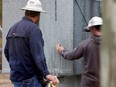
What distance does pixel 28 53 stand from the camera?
4.36 metres

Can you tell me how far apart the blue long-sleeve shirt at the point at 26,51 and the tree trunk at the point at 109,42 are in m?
3.11

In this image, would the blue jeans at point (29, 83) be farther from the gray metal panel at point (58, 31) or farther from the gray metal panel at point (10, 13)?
the gray metal panel at point (10, 13)

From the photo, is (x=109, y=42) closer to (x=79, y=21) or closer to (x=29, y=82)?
(x=29, y=82)

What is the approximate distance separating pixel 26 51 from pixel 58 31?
211 cm

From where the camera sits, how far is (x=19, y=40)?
437cm

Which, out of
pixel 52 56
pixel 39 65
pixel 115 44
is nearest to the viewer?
pixel 115 44

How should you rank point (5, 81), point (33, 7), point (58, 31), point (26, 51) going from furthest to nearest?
point (5, 81), point (58, 31), point (33, 7), point (26, 51)

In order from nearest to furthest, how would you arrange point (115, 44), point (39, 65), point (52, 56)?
1. point (115, 44)
2. point (39, 65)
3. point (52, 56)

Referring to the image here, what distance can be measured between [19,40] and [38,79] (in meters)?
0.49

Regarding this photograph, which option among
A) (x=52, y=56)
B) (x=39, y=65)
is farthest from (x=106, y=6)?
(x=52, y=56)

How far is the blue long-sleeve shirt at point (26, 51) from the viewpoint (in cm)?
427

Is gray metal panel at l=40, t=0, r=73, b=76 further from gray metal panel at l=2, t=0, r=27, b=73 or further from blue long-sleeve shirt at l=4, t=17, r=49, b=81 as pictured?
blue long-sleeve shirt at l=4, t=17, r=49, b=81

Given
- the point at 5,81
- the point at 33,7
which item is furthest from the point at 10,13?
the point at 33,7

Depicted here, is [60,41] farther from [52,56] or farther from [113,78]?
[113,78]
